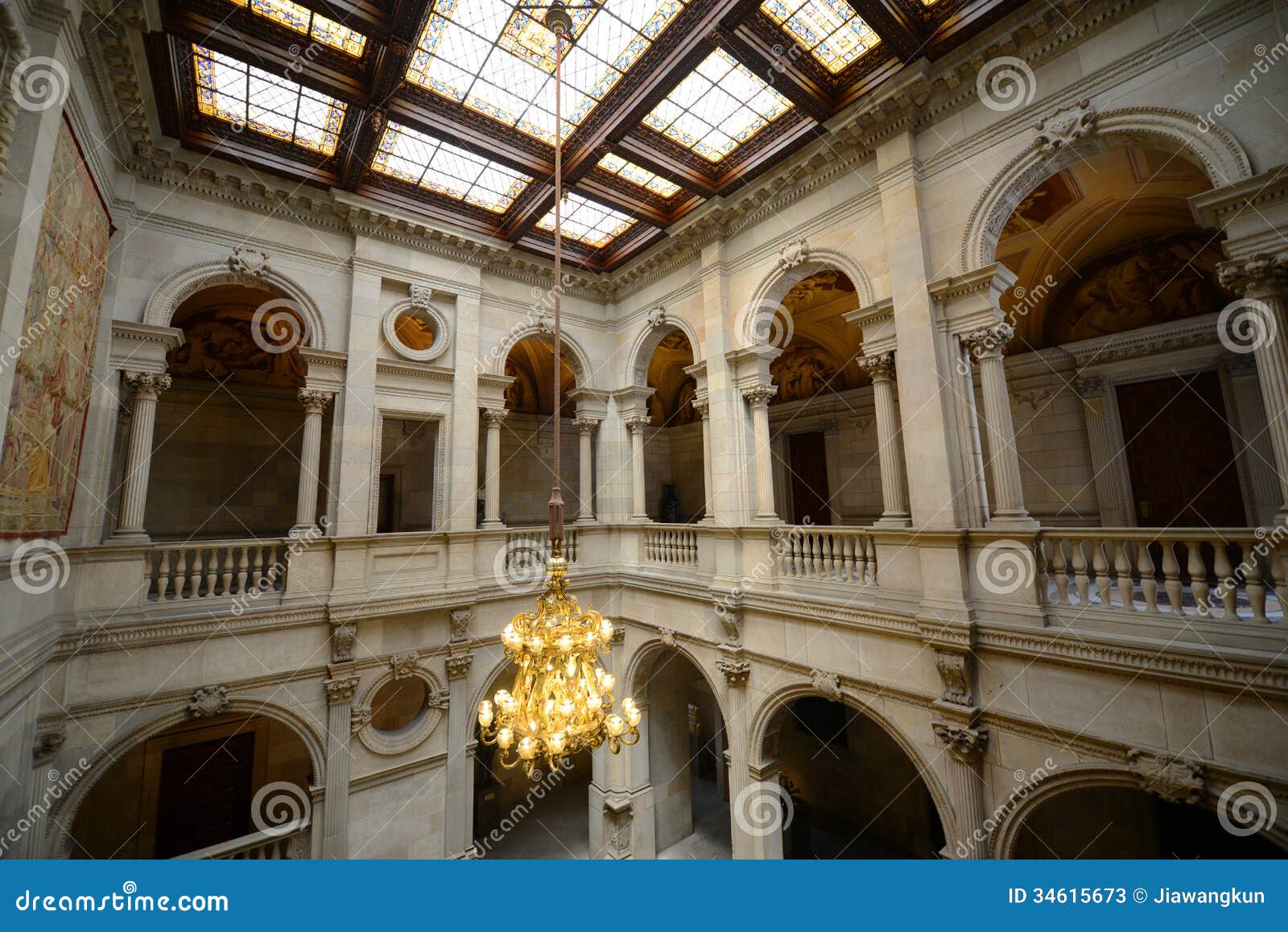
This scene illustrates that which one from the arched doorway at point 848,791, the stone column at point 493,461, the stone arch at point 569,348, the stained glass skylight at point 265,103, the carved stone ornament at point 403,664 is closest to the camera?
the stained glass skylight at point 265,103

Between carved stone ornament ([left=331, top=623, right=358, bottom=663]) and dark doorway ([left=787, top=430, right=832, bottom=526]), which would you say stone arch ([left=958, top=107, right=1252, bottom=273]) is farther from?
carved stone ornament ([left=331, top=623, right=358, bottom=663])

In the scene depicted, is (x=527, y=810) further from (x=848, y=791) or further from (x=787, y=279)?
(x=787, y=279)

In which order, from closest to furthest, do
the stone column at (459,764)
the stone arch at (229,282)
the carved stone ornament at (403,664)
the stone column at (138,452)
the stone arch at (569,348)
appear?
1. the stone column at (138,452)
2. the stone arch at (229,282)
3. the carved stone ornament at (403,664)
4. the stone column at (459,764)
5. the stone arch at (569,348)

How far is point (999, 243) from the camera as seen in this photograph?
8.20 meters

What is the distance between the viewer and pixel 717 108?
264 inches

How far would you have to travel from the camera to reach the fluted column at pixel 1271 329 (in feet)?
12.6

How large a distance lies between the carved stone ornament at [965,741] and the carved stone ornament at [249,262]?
1008 cm

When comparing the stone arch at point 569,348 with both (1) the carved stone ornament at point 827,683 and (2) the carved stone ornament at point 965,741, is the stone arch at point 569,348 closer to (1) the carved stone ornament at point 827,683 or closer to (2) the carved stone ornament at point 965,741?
(1) the carved stone ornament at point 827,683

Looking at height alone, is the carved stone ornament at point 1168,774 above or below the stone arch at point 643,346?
below

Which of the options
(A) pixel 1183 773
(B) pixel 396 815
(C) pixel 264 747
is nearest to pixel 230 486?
(C) pixel 264 747

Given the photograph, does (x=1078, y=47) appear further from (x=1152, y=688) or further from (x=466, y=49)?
(x=466, y=49)

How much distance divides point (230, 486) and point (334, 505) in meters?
5.20

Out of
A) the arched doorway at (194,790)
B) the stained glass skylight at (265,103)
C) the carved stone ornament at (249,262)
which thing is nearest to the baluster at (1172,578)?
the stained glass skylight at (265,103)

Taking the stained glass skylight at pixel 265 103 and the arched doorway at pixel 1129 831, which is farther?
the arched doorway at pixel 1129 831
